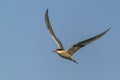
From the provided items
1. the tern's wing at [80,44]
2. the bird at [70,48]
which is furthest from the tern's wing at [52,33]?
the tern's wing at [80,44]

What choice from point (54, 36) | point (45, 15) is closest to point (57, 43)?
point (54, 36)

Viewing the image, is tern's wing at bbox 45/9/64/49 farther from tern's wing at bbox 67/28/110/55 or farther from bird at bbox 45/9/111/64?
tern's wing at bbox 67/28/110/55

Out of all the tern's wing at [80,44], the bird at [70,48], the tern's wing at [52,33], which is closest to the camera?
the tern's wing at [80,44]

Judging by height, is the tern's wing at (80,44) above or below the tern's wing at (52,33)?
below

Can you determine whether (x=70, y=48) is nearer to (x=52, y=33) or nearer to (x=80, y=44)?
(x=80, y=44)

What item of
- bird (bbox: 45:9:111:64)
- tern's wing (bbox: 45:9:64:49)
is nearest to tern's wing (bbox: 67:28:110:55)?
bird (bbox: 45:9:111:64)

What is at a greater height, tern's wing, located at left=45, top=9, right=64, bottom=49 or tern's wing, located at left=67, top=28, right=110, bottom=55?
tern's wing, located at left=45, top=9, right=64, bottom=49

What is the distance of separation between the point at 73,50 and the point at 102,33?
3095mm

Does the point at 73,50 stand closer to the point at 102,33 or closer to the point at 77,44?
the point at 77,44

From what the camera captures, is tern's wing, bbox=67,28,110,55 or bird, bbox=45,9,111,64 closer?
tern's wing, bbox=67,28,110,55

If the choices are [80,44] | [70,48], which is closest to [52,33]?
[70,48]

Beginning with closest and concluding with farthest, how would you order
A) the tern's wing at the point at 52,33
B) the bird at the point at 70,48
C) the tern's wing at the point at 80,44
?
the tern's wing at the point at 80,44 < the bird at the point at 70,48 < the tern's wing at the point at 52,33

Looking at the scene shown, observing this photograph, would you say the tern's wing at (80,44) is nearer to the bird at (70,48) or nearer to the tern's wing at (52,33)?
the bird at (70,48)

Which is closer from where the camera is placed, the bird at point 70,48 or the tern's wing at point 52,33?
the bird at point 70,48
